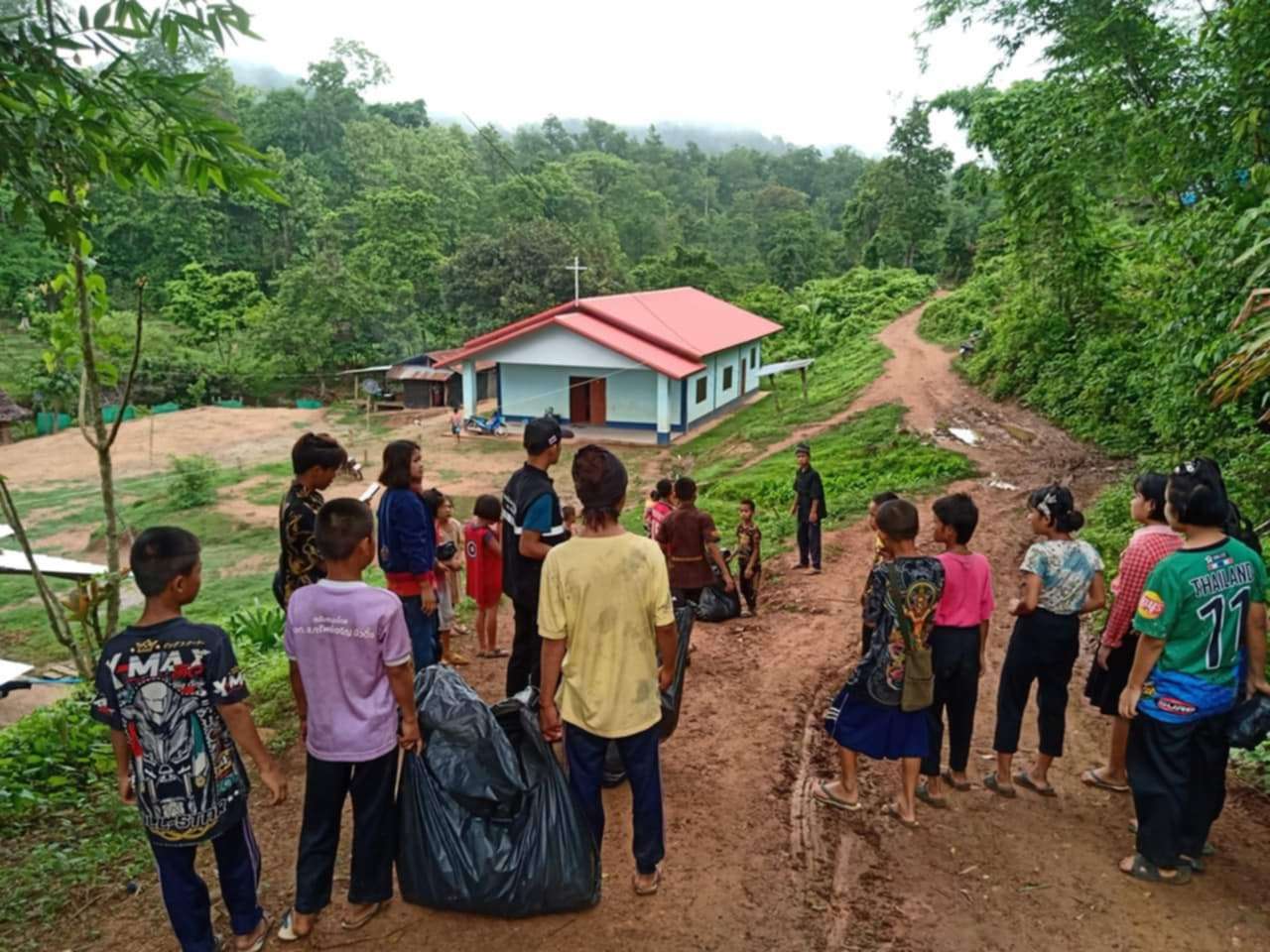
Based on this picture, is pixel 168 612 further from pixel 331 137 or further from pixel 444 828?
pixel 331 137

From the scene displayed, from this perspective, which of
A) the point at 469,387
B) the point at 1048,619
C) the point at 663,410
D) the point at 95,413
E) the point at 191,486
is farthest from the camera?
the point at 469,387

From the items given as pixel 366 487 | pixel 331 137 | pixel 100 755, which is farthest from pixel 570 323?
pixel 331 137

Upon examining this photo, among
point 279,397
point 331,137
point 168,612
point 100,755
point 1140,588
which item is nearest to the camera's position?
point 168,612

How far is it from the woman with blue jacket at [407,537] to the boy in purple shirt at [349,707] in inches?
52.6

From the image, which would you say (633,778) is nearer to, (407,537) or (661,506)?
(407,537)

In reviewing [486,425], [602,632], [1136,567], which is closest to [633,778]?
[602,632]

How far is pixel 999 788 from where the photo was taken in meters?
4.59

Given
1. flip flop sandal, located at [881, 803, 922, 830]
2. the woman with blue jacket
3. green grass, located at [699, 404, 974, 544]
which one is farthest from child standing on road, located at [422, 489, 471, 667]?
green grass, located at [699, 404, 974, 544]

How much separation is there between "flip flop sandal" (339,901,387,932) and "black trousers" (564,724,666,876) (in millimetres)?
837

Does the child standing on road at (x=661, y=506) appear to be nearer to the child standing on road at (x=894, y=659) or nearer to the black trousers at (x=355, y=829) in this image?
the child standing on road at (x=894, y=659)

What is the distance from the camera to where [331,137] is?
58.7 m

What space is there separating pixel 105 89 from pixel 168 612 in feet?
6.53

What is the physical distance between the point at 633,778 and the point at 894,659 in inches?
50.7

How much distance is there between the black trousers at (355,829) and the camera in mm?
3291
